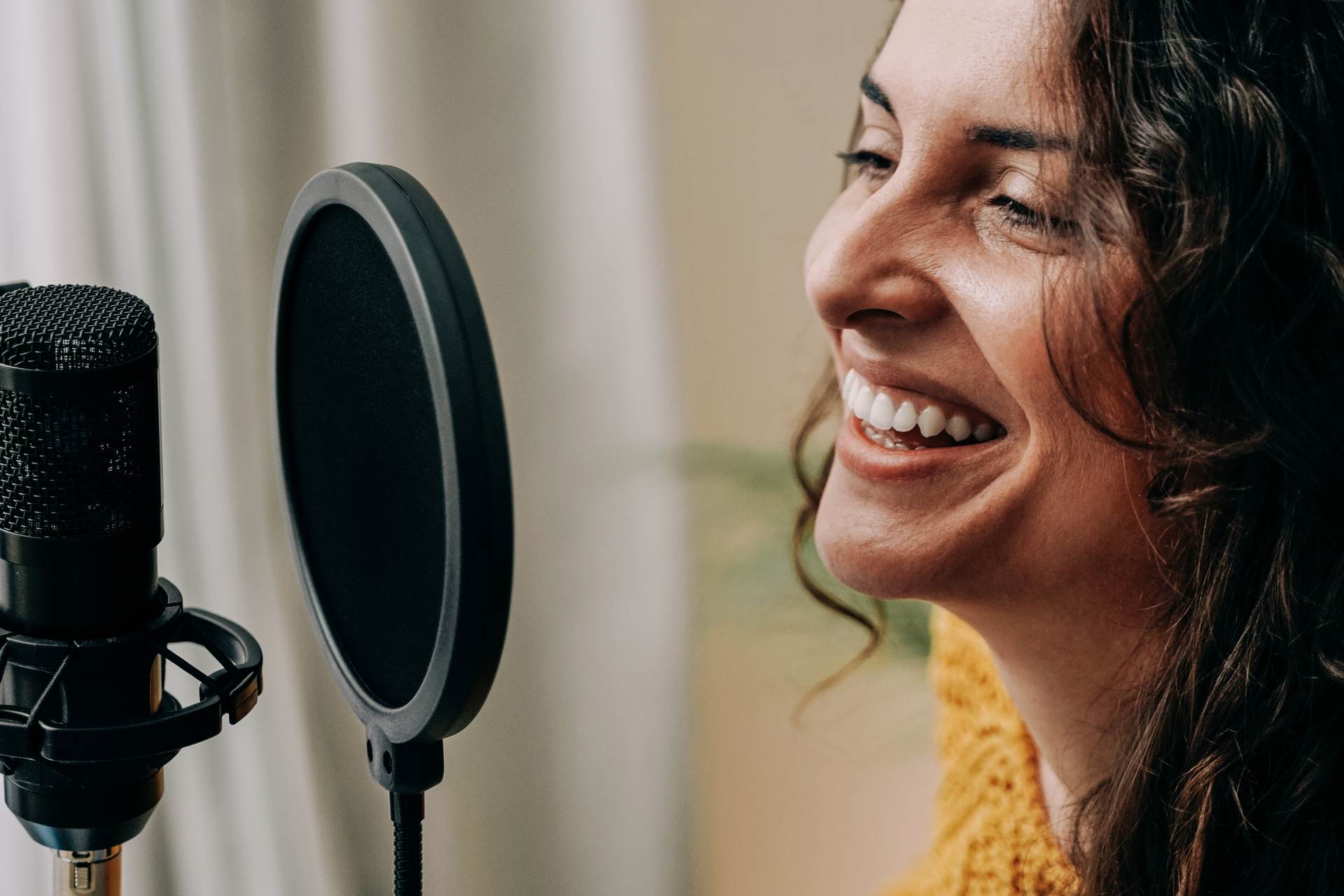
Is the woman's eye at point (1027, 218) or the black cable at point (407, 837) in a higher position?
the woman's eye at point (1027, 218)

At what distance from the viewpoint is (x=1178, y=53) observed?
583 millimetres

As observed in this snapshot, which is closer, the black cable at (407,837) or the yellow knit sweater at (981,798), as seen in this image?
the black cable at (407,837)

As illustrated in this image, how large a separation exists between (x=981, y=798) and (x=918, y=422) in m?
0.47

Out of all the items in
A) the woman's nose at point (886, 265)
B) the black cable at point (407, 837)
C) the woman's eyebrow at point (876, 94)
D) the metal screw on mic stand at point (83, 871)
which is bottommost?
the metal screw on mic stand at point (83, 871)

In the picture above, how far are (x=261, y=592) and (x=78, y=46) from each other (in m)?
0.68

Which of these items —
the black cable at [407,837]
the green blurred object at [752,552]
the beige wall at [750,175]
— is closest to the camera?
the black cable at [407,837]

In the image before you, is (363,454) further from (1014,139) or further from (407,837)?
(1014,139)

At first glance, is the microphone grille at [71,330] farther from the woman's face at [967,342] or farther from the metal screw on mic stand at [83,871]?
the woman's face at [967,342]

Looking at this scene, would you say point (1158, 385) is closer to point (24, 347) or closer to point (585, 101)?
point (24, 347)

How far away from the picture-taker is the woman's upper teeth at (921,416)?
692 millimetres

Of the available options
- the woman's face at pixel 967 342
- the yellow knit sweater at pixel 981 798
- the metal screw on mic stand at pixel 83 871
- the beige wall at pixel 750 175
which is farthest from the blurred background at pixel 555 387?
the metal screw on mic stand at pixel 83 871

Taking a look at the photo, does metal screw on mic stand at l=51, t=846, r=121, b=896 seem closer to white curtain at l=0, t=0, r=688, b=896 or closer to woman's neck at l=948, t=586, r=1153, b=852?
woman's neck at l=948, t=586, r=1153, b=852

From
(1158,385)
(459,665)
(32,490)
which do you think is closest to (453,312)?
(459,665)

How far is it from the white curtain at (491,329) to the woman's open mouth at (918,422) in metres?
0.77
